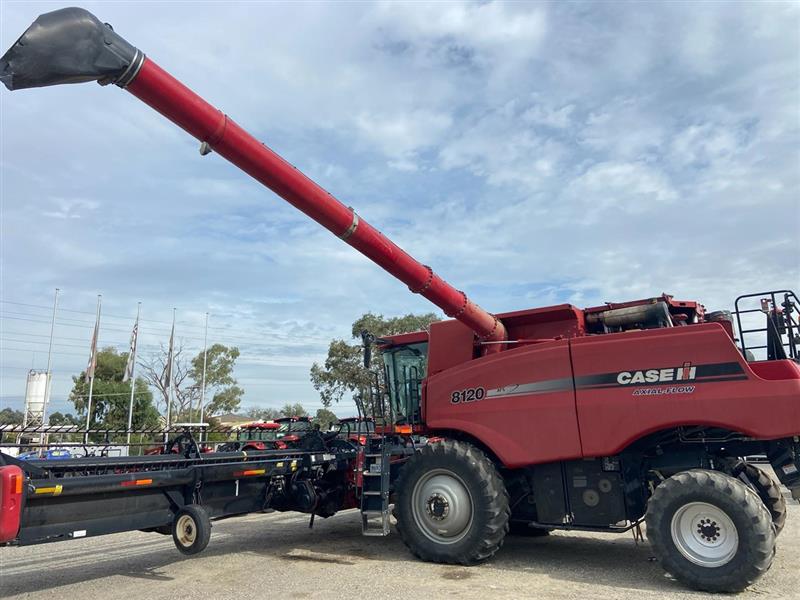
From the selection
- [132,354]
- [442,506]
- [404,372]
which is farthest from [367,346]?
[132,354]

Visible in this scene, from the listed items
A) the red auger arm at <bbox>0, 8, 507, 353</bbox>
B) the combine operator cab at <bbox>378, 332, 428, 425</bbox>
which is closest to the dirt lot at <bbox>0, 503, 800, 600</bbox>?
the combine operator cab at <bbox>378, 332, 428, 425</bbox>

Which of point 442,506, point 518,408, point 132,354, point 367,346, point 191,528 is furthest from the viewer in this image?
point 132,354

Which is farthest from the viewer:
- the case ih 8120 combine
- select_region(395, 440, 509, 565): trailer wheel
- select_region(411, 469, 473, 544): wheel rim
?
select_region(411, 469, 473, 544): wheel rim

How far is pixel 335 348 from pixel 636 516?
106 ft

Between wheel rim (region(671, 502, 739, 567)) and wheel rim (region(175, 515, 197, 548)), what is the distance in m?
5.14

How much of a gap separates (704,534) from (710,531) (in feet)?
0.22

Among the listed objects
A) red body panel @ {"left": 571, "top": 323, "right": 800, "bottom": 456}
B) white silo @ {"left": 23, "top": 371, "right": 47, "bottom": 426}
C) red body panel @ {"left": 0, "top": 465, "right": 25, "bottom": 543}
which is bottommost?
red body panel @ {"left": 0, "top": 465, "right": 25, "bottom": 543}

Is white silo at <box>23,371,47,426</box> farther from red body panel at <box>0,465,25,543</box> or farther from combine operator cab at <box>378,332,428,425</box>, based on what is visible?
red body panel at <box>0,465,25,543</box>

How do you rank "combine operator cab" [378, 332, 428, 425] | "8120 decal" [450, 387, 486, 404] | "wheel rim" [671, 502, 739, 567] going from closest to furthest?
"wheel rim" [671, 502, 739, 567] < "8120 decal" [450, 387, 486, 404] < "combine operator cab" [378, 332, 428, 425]

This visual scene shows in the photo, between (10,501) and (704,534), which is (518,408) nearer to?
(704,534)

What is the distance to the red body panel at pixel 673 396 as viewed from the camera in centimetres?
615

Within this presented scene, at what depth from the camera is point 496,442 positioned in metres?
7.64

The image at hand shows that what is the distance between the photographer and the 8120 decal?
7.93 metres

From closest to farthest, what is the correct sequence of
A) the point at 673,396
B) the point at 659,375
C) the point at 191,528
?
the point at 673,396 < the point at 659,375 < the point at 191,528
